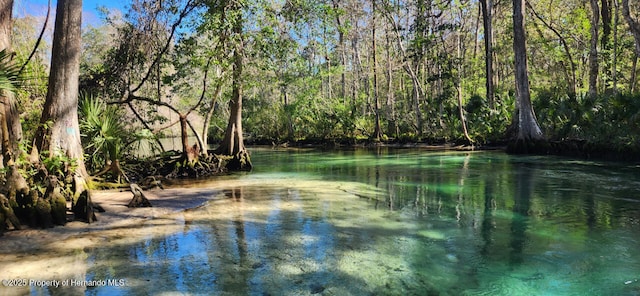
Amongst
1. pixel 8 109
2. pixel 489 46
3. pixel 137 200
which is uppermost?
pixel 489 46

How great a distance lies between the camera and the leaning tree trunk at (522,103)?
20.0m

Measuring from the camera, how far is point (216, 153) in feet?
56.9

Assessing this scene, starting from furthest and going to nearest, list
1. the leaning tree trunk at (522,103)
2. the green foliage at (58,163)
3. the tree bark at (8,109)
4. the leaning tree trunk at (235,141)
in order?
1. the leaning tree trunk at (522,103)
2. the leaning tree trunk at (235,141)
3. the green foliage at (58,163)
4. the tree bark at (8,109)

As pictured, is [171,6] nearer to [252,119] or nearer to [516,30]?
[516,30]

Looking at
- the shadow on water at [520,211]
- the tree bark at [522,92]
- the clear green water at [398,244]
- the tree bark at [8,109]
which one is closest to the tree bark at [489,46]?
the tree bark at [522,92]

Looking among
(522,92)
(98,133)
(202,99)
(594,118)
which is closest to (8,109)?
(98,133)

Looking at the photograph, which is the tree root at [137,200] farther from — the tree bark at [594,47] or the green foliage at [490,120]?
the tree bark at [594,47]

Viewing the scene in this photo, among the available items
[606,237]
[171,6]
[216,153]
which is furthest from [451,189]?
[171,6]

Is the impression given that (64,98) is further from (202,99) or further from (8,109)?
(202,99)

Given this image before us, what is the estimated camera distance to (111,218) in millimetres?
7688

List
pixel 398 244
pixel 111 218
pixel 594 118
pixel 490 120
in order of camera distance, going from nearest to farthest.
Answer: pixel 398 244 → pixel 111 218 → pixel 594 118 → pixel 490 120

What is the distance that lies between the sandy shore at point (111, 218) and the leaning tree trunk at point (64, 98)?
2.63ft

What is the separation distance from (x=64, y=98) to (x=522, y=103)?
59.9 feet

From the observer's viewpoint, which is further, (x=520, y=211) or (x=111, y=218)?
(x=520, y=211)
